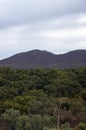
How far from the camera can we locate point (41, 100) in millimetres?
36438

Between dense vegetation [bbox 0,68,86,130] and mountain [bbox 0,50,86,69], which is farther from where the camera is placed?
mountain [bbox 0,50,86,69]

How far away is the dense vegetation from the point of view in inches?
1156

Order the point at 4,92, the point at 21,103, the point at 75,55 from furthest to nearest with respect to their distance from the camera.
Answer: the point at 75,55, the point at 4,92, the point at 21,103

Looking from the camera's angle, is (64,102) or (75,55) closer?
(64,102)

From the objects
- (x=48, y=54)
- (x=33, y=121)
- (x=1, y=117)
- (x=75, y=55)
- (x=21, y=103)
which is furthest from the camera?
(x=48, y=54)

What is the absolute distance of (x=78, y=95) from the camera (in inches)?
1709

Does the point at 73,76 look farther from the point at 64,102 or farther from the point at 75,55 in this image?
the point at 75,55

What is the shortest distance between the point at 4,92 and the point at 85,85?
11470 millimetres

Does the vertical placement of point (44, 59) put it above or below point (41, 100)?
above

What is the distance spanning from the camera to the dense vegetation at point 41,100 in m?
29.4

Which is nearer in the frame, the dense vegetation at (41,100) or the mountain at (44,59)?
the dense vegetation at (41,100)

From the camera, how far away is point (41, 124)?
28.8 meters

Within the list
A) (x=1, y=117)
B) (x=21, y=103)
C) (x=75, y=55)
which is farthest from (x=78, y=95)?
(x=75, y=55)

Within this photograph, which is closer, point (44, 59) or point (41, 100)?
point (41, 100)
